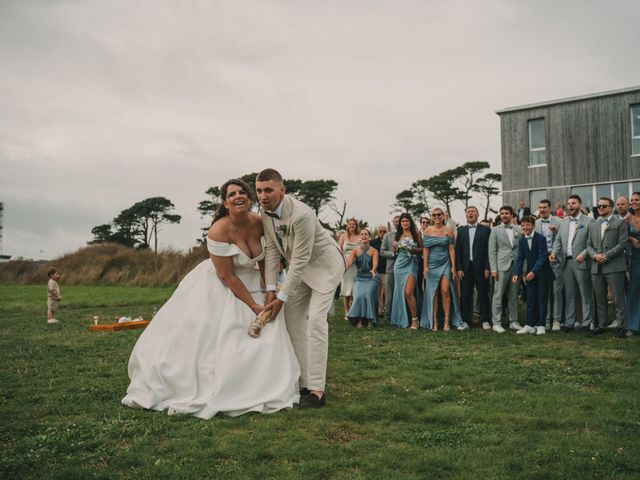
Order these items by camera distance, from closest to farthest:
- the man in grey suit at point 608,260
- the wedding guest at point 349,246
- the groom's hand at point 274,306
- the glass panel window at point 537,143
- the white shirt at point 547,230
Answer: the groom's hand at point 274,306 → the man in grey suit at point 608,260 → the white shirt at point 547,230 → the wedding guest at point 349,246 → the glass panel window at point 537,143

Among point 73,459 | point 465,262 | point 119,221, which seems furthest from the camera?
point 119,221

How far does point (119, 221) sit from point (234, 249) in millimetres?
80111

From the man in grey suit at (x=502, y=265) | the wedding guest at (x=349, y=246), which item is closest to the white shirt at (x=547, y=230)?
the man in grey suit at (x=502, y=265)

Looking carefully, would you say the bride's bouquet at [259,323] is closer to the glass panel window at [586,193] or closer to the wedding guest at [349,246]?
the wedding guest at [349,246]

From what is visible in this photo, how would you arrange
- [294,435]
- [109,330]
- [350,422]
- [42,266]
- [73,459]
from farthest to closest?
[42,266], [109,330], [350,422], [294,435], [73,459]

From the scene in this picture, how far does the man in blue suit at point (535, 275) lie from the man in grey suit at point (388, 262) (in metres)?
3.20

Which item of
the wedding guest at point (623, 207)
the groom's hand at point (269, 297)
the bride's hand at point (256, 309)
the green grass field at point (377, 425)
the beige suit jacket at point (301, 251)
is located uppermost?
the wedding guest at point (623, 207)

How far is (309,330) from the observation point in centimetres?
617

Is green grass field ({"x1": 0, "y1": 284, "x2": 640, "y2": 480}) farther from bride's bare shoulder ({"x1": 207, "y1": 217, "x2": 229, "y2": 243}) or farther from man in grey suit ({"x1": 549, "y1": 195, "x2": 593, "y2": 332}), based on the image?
man in grey suit ({"x1": 549, "y1": 195, "x2": 593, "y2": 332})

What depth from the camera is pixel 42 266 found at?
136 feet

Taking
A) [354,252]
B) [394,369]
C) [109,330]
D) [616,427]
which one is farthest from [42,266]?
[616,427]

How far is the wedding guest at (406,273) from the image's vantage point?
43.8 ft

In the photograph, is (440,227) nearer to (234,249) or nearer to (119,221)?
(234,249)

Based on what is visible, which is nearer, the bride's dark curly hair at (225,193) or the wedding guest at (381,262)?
the bride's dark curly hair at (225,193)
